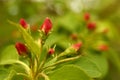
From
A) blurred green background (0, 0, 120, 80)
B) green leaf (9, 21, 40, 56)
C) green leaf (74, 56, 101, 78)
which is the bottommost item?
green leaf (74, 56, 101, 78)

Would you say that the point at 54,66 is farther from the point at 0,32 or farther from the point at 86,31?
the point at 0,32

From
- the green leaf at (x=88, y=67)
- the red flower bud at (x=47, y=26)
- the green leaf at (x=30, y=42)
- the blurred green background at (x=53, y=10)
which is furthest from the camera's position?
the blurred green background at (x=53, y=10)

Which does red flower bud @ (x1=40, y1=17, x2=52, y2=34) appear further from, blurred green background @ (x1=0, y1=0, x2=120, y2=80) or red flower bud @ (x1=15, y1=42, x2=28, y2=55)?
blurred green background @ (x1=0, y1=0, x2=120, y2=80)

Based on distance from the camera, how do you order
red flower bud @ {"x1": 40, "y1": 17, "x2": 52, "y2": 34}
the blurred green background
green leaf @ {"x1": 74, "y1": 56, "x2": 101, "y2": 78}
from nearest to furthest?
red flower bud @ {"x1": 40, "y1": 17, "x2": 52, "y2": 34} < green leaf @ {"x1": 74, "y1": 56, "x2": 101, "y2": 78} < the blurred green background

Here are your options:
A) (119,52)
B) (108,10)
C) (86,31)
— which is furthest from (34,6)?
(86,31)

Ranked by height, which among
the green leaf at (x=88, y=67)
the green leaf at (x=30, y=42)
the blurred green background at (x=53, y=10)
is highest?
the blurred green background at (x=53, y=10)

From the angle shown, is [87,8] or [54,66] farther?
[87,8]

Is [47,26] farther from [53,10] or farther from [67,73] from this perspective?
[53,10]

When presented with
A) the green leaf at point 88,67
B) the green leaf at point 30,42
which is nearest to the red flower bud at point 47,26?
the green leaf at point 30,42

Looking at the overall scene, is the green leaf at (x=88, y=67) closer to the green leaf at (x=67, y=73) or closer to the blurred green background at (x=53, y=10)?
the green leaf at (x=67, y=73)

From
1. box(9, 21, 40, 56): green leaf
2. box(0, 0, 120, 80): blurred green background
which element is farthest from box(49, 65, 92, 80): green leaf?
box(0, 0, 120, 80): blurred green background

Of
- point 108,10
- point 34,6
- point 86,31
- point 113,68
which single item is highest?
point 34,6
